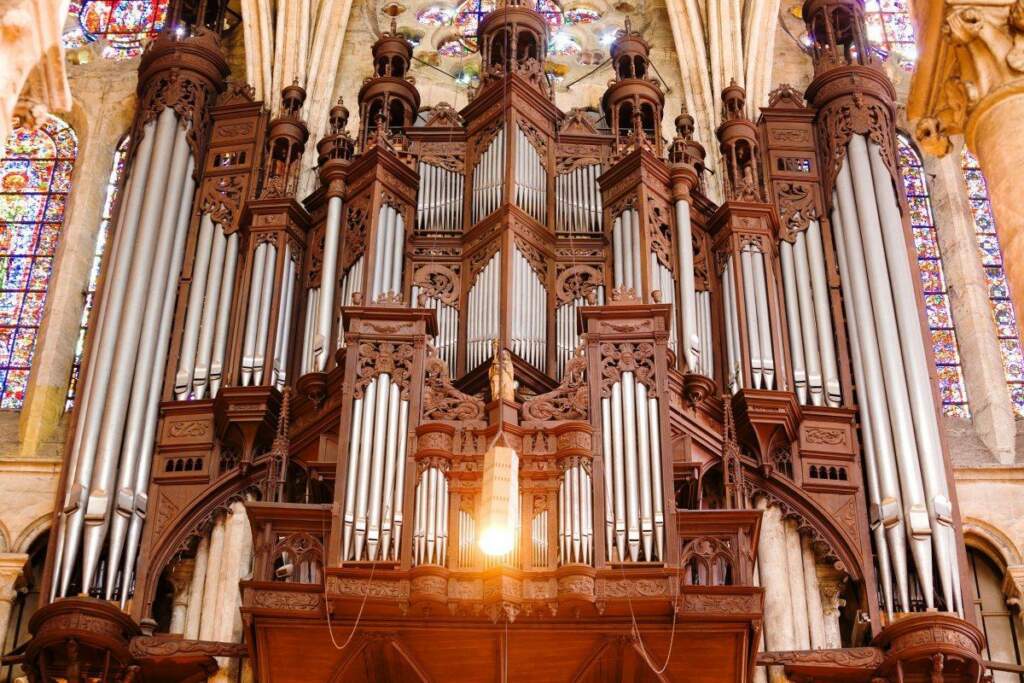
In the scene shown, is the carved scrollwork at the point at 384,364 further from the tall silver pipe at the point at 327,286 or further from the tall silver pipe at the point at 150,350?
the tall silver pipe at the point at 150,350

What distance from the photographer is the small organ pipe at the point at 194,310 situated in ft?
60.5

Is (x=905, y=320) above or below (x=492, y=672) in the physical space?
above

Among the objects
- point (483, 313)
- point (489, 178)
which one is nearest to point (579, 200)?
point (489, 178)

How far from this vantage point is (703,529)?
15180 mm

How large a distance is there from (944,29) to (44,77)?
6.04m

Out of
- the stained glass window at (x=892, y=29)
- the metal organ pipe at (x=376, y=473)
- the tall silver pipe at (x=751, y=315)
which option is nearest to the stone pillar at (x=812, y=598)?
the tall silver pipe at (x=751, y=315)

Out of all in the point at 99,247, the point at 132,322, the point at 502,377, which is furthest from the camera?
the point at 99,247

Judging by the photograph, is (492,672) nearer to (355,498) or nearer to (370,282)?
(355,498)

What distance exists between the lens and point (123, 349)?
60.1 feet

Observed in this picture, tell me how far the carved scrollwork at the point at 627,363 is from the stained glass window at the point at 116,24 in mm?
10099

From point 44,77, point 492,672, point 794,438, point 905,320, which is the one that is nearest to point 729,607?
point 492,672

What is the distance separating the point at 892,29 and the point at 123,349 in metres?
11.8

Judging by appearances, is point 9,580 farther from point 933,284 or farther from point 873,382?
point 933,284

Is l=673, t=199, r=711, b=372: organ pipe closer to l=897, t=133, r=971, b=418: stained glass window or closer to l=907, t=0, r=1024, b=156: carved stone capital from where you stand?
l=897, t=133, r=971, b=418: stained glass window
